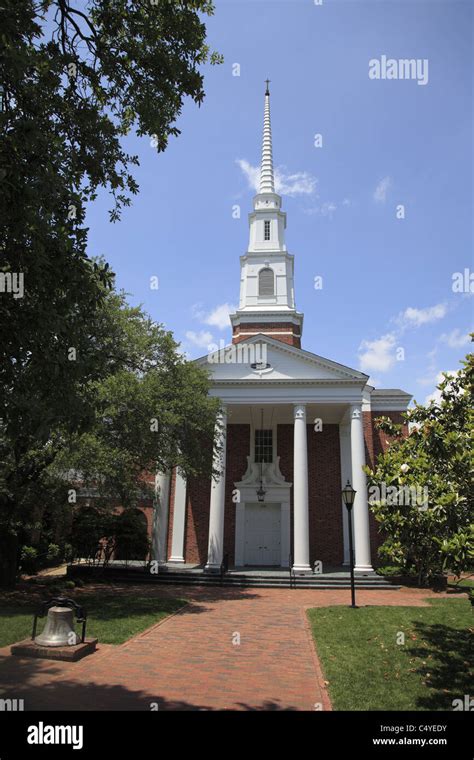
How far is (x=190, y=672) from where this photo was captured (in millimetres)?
7855

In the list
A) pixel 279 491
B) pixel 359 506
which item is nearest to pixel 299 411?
pixel 359 506

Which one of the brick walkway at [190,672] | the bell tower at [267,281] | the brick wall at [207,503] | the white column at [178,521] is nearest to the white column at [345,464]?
the brick wall at [207,503]

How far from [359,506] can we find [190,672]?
47.9ft

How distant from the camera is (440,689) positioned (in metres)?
7.11

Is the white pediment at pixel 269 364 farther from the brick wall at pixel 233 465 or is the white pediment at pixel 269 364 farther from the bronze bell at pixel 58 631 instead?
the bronze bell at pixel 58 631

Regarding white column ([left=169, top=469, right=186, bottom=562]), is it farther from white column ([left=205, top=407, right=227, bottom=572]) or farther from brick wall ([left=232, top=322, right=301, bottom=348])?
brick wall ([left=232, top=322, right=301, bottom=348])

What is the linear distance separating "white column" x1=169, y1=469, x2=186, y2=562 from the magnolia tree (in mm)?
16503

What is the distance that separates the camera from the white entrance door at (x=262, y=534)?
2414 centimetres

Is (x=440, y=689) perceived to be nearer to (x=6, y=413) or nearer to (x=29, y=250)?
(x=6, y=413)

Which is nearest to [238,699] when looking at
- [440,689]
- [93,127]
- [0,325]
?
[440,689]

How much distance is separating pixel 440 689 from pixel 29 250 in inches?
315

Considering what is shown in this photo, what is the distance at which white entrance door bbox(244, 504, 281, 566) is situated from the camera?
2414 cm

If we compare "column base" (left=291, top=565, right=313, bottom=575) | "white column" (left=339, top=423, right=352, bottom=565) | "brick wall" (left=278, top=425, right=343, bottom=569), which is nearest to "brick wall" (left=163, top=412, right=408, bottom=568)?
"brick wall" (left=278, top=425, right=343, bottom=569)

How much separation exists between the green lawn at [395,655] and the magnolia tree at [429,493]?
1597 mm
